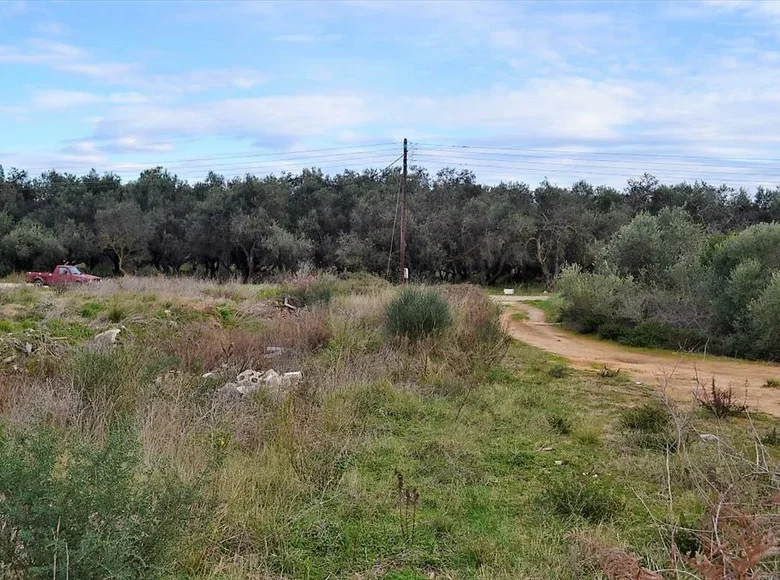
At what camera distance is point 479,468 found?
5.57 metres

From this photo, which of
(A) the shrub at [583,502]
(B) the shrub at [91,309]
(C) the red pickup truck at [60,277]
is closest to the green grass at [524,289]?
(C) the red pickup truck at [60,277]

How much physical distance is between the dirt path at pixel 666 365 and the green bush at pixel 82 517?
6.14 meters

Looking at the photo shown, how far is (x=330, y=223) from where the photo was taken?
4156 centimetres

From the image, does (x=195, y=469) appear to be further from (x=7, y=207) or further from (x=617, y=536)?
(x=7, y=207)

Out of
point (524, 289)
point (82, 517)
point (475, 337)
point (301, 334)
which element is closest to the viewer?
point (82, 517)

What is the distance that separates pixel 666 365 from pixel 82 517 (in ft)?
36.3

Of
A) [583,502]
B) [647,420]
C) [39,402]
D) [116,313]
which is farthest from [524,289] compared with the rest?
[39,402]

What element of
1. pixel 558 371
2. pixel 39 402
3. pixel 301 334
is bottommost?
pixel 558 371

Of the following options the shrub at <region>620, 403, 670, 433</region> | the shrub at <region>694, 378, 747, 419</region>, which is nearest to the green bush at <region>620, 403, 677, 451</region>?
the shrub at <region>620, 403, 670, 433</region>

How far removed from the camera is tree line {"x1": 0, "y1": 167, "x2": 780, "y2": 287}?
3700cm

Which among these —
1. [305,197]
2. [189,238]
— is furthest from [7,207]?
[305,197]

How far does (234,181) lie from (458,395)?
40.7 metres

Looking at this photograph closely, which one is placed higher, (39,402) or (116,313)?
(39,402)

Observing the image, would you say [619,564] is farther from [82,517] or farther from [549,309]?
[549,309]
